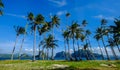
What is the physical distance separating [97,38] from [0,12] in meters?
74.4

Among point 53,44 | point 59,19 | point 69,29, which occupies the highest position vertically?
point 59,19

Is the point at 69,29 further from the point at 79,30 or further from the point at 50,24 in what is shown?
the point at 50,24

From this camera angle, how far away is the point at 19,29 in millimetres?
106812

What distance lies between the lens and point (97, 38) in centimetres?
11575

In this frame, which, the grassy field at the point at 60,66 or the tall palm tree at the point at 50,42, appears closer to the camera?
the grassy field at the point at 60,66

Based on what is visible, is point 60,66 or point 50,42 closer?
point 60,66

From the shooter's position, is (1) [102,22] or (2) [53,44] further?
(1) [102,22]

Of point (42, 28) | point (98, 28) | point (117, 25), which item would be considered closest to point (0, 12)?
point (117, 25)

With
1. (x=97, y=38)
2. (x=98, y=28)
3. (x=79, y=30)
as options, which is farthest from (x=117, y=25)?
(x=97, y=38)

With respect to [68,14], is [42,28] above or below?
below

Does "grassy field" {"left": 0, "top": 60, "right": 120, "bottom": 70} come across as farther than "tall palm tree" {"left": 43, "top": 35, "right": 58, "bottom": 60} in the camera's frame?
No

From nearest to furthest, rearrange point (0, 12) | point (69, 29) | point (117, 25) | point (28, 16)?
1. point (0, 12)
2. point (117, 25)
3. point (28, 16)
4. point (69, 29)

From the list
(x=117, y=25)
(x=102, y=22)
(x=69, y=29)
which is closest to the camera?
(x=117, y=25)

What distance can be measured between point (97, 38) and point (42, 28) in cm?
3460
